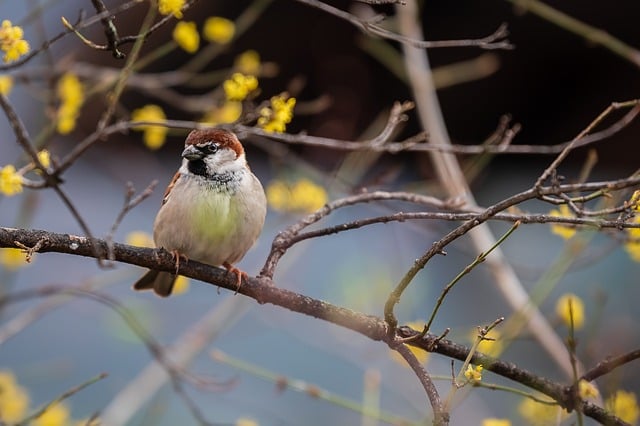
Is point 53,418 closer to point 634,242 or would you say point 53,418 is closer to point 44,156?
point 44,156

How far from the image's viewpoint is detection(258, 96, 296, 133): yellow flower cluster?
2.12 meters

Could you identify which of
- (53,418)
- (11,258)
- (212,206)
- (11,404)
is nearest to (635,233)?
(212,206)

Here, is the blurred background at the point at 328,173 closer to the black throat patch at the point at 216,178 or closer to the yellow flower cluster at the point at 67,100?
→ the black throat patch at the point at 216,178

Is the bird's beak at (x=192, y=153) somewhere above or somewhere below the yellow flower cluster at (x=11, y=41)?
above

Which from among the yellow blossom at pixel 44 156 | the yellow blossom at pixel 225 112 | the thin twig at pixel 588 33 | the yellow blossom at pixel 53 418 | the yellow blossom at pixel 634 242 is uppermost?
the thin twig at pixel 588 33

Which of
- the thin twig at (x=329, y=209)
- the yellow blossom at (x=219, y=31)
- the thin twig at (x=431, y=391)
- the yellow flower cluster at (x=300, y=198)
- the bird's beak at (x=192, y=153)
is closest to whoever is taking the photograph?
the thin twig at (x=431, y=391)

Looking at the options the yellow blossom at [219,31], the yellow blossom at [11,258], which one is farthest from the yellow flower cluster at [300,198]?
the yellow blossom at [11,258]

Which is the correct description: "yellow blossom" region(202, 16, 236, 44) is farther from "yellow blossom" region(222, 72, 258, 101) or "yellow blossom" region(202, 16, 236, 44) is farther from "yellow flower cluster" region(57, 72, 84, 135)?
"yellow blossom" region(222, 72, 258, 101)

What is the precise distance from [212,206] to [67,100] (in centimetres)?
57

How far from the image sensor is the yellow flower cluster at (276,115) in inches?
83.4

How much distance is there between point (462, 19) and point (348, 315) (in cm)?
393

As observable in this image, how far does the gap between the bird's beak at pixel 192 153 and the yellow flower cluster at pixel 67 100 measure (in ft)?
1.21

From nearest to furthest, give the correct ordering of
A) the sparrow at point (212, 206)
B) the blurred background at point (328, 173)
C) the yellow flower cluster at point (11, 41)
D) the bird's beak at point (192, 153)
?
the yellow flower cluster at point (11, 41) < the sparrow at point (212, 206) < the bird's beak at point (192, 153) < the blurred background at point (328, 173)

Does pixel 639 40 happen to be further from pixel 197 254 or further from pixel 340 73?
pixel 197 254
